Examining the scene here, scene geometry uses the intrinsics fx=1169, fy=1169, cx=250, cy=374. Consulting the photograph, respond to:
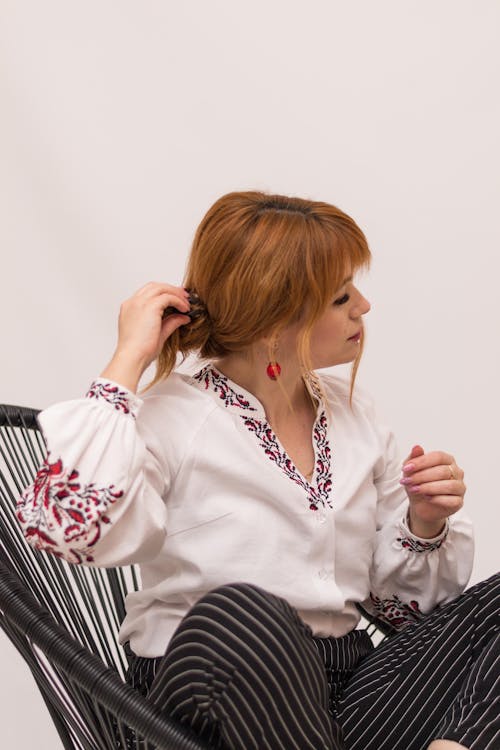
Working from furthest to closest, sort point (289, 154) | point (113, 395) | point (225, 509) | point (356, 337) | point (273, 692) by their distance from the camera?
point (289, 154) → point (356, 337) → point (225, 509) → point (113, 395) → point (273, 692)

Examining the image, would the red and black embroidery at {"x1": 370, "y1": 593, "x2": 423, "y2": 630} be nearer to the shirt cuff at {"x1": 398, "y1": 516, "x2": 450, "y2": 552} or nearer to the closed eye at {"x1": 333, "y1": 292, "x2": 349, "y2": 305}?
the shirt cuff at {"x1": 398, "y1": 516, "x2": 450, "y2": 552}

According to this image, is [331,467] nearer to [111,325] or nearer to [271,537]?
[271,537]

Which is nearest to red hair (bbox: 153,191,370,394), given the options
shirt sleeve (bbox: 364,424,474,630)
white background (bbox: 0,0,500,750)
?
shirt sleeve (bbox: 364,424,474,630)

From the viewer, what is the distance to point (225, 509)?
4.28 ft

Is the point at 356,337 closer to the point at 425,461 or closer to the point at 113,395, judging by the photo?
the point at 425,461

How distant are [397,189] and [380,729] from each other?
3.96 feet

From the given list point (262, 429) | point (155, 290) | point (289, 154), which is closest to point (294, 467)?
point (262, 429)

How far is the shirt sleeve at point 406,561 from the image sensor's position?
4.76 ft

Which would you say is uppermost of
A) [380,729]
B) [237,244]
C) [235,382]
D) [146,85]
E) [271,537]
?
[146,85]

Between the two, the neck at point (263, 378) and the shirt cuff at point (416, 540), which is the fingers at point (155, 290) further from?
the shirt cuff at point (416, 540)

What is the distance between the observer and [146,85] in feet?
7.17

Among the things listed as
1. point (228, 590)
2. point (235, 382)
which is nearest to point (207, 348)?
point (235, 382)

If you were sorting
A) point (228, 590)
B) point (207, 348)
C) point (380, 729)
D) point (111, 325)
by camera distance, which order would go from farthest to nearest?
1. point (111, 325)
2. point (207, 348)
3. point (380, 729)
4. point (228, 590)

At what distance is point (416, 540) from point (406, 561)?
3 cm
